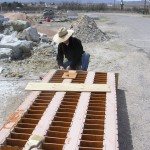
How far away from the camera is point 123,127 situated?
241 inches

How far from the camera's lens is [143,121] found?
6.45 m

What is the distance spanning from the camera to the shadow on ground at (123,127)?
5.46 m

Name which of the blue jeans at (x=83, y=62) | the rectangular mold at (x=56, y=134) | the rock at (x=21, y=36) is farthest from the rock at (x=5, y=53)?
the rectangular mold at (x=56, y=134)

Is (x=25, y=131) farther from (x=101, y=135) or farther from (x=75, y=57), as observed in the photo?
(x=75, y=57)

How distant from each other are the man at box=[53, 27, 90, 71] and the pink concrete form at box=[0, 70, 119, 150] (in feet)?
5.22

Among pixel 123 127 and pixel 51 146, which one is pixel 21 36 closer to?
pixel 123 127

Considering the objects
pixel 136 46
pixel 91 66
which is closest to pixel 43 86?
pixel 91 66

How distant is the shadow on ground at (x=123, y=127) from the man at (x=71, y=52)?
1.25 meters

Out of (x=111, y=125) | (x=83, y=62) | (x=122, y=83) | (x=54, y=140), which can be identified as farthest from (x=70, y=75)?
(x=54, y=140)

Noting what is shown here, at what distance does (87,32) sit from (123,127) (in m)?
12.0

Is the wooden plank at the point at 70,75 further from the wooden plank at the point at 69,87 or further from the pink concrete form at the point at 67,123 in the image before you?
the pink concrete form at the point at 67,123

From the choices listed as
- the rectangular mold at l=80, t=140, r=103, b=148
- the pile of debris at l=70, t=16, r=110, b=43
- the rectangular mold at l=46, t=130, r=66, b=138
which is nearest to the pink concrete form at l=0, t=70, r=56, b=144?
the rectangular mold at l=46, t=130, r=66, b=138

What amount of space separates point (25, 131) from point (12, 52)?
22.1 ft

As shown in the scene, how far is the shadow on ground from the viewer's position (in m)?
5.46
